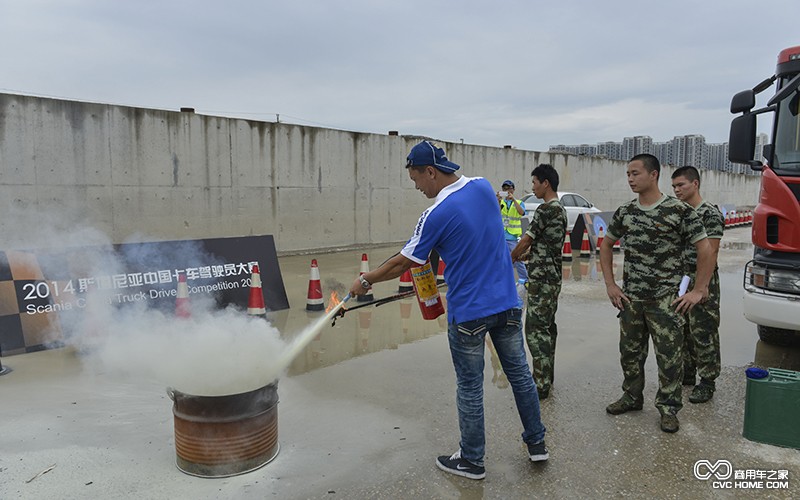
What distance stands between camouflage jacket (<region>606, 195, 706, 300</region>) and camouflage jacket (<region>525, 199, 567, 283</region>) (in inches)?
22.1

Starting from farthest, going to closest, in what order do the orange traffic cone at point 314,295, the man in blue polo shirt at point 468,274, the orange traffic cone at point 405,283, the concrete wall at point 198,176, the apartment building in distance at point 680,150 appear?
the apartment building in distance at point 680,150, the concrete wall at point 198,176, the orange traffic cone at point 405,283, the orange traffic cone at point 314,295, the man in blue polo shirt at point 468,274

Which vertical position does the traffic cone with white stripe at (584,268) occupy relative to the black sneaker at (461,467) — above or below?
below

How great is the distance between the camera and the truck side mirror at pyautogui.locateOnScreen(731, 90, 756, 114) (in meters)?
4.70

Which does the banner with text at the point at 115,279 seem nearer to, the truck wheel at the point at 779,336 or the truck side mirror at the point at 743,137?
the truck side mirror at the point at 743,137

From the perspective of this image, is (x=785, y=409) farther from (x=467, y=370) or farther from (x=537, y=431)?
(x=467, y=370)

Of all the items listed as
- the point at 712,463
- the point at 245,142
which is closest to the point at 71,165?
the point at 245,142

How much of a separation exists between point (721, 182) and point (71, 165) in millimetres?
38498

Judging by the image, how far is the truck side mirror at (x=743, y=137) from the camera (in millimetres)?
4766

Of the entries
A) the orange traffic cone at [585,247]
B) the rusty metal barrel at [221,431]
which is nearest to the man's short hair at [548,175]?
the rusty metal barrel at [221,431]

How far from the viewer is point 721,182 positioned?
3634cm

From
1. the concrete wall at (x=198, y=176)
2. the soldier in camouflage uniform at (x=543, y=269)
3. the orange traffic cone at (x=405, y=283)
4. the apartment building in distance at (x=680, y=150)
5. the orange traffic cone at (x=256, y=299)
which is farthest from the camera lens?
the apartment building in distance at (x=680, y=150)

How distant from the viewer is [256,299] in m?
6.85

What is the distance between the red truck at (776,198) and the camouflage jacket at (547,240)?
186 centimetres
